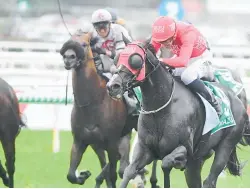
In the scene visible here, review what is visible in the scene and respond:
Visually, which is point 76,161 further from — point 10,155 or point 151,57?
point 151,57

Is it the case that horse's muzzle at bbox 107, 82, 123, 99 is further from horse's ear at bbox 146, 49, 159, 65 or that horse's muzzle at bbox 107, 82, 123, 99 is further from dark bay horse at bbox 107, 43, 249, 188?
horse's ear at bbox 146, 49, 159, 65

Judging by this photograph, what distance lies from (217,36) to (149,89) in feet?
68.8

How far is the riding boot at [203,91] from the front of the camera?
860 centimetres

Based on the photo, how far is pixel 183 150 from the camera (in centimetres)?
804

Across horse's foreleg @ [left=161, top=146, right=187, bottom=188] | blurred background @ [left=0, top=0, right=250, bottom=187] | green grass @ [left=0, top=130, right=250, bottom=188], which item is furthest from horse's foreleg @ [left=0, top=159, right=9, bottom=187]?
horse's foreleg @ [left=161, top=146, right=187, bottom=188]

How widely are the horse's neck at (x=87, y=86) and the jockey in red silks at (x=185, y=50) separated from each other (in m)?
1.27

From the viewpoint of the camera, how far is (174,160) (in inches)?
311

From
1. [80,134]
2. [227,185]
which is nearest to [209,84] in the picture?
[80,134]

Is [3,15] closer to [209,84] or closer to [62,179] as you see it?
[62,179]

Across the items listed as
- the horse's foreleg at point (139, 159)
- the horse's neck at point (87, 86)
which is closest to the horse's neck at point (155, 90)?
the horse's foreleg at point (139, 159)

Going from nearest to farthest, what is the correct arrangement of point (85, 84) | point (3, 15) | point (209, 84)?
point (209, 84), point (85, 84), point (3, 15)

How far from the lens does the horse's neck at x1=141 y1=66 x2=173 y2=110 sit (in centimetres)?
809

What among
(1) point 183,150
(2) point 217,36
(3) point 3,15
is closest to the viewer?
(1) point 183,150

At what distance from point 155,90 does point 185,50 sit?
0.46 meters
